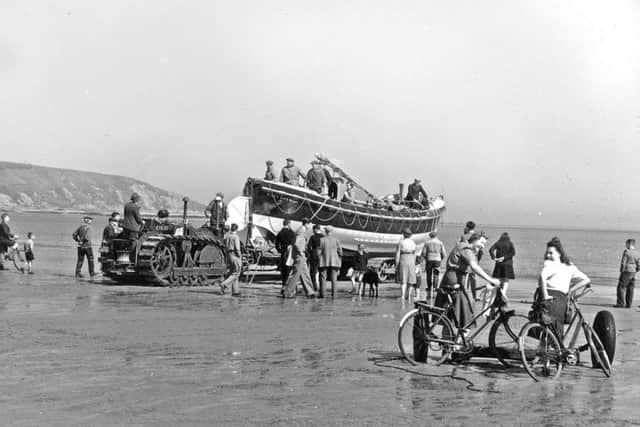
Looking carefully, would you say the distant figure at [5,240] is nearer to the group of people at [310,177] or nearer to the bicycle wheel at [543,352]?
the group of people at [310,177]

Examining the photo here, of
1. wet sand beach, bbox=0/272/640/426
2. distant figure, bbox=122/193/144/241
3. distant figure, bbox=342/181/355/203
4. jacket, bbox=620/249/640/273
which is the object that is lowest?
wet sand beach, bbox=0/272/640/426

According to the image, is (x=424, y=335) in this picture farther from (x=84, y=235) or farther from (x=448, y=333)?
(x=84, y=235)

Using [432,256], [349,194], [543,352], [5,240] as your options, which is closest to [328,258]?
[432,256]

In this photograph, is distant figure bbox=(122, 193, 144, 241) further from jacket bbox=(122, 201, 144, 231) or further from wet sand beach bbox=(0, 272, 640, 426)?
wet sand beach bbox=(0, 272, 640, 426)

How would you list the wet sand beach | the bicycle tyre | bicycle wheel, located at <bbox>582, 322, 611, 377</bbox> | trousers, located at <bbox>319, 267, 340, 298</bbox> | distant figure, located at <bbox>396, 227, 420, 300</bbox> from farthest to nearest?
trousers, located at <bbox>319, 267, 340, 298</bbox>
distant figure, located at <bbox>396, 227, 420, 300</bbox>
the bicycle tyre
bicycle wheel, located at <bbox>582, 322, 611, 377</bbox>
the wet sand beach

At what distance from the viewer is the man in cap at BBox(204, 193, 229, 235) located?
819 inches

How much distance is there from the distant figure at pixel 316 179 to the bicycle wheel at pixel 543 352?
15.0 meters

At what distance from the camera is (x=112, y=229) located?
65.5 feet

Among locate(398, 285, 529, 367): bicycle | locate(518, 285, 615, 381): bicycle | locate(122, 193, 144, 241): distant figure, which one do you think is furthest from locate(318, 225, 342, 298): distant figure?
locate(518, 285, 615, 381): bicycle

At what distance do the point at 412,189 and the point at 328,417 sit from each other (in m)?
22.6

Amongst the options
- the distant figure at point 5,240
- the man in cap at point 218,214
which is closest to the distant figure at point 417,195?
the man in cap at point 218,214

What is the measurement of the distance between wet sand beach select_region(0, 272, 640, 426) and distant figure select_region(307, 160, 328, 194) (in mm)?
9868

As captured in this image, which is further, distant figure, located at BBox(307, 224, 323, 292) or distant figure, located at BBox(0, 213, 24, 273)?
distant figure, located at BBox(0, 213, 24, 273)

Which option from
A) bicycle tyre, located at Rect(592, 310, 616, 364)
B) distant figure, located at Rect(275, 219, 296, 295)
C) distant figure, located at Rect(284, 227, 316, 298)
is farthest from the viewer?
distant figure, located at Rect(275, 219, 296, 295)
